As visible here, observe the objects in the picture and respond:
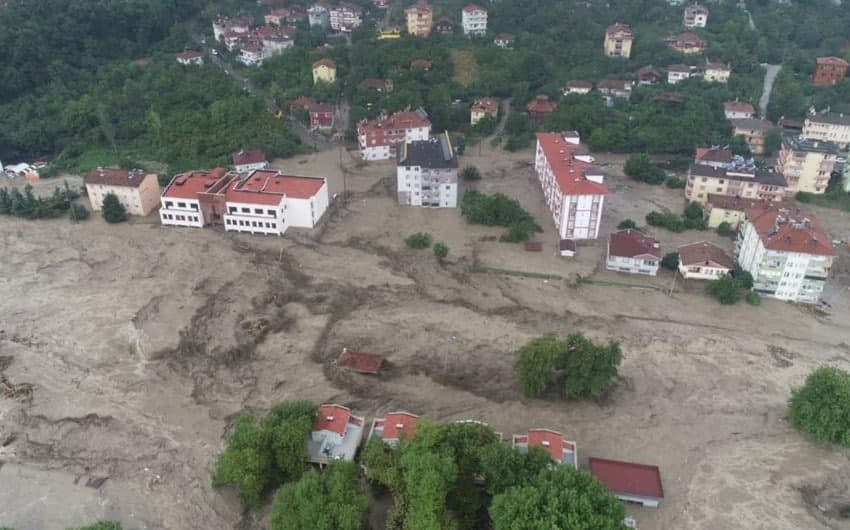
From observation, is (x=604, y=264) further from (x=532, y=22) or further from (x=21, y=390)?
(x=532, y=22)

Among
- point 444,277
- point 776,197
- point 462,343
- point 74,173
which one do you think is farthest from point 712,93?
point 74,173

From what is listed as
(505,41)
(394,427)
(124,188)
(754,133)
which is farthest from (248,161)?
(754,133)

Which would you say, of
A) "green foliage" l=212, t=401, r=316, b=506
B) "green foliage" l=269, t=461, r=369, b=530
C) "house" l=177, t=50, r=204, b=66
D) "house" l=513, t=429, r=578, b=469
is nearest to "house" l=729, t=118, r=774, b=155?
"house" l=513, t=429, r=578, b=469

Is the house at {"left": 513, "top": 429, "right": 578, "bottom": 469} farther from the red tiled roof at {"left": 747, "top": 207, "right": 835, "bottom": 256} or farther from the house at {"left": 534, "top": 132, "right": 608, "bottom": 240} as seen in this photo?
the house at {"left": 534, "top": 132, "right": 608, "bottom": 240}

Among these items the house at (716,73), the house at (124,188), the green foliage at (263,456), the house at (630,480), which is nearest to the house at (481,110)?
the house at (716,73)

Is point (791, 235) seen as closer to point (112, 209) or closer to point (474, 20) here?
point (112, 209)
